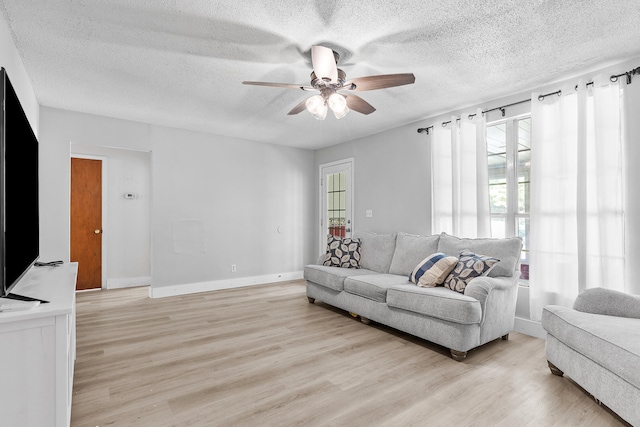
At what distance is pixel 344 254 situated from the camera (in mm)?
4398

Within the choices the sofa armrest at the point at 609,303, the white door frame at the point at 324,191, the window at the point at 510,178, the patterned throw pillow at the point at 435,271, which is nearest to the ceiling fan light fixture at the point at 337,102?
the patterned throw pillow at the point at 435,271

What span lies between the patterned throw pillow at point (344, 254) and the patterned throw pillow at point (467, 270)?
4.83 feet

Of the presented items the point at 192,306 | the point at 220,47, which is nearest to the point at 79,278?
the point at 192,306

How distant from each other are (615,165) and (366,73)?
7.25 feet

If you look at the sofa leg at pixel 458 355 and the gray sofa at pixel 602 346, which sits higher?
the gray sofa at pixel 602 346

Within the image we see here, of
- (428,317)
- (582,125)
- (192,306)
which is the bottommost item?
(192,306)

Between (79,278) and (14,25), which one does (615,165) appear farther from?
(79,278)

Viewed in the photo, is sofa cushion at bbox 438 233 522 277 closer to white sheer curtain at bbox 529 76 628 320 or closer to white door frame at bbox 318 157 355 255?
white sheer curtain at bbox 529 76 628 320

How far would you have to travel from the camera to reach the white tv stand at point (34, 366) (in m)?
1.30

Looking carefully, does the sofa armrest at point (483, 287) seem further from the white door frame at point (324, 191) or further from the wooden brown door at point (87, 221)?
the wooden brown door at point (87, 221)

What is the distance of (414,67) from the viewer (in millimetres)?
2881

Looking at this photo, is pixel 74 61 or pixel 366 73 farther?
pixel 366 73

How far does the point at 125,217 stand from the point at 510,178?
5.73 metres

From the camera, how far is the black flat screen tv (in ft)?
4.51
